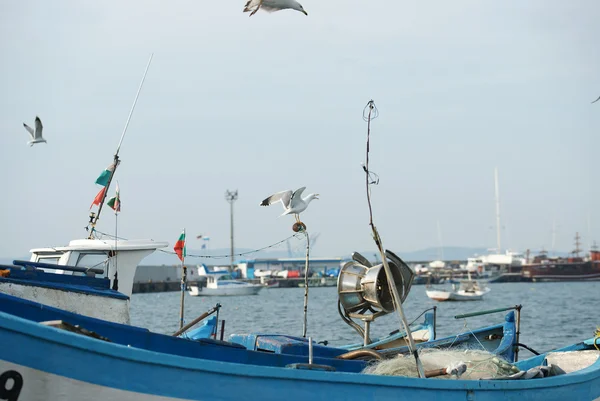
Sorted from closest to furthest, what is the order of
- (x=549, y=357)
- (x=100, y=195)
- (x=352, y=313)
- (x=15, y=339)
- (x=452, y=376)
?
1. (x=15, y=339)
2. (x=452, y=376)
3. (x=549, y=357)
4. (x=352, y=313)
5. (x=100, y=195)

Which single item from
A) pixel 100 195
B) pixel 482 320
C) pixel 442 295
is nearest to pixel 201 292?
pixel 442 295

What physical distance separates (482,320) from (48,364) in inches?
1490

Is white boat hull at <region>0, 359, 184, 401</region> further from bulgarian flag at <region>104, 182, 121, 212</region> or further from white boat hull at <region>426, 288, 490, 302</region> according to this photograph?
white boat hull at <region>426, 288, 490, 302</region>

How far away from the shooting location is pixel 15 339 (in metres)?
6.54

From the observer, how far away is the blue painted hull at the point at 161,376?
6582mm

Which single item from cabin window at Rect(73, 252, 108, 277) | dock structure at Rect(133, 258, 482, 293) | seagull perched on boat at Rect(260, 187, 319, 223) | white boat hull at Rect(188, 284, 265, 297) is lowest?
white boat hull at Rect(188, 284, 265, 297)

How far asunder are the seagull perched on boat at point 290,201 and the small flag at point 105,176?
4.66 metres

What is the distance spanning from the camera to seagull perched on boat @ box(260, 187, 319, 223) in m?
14.9

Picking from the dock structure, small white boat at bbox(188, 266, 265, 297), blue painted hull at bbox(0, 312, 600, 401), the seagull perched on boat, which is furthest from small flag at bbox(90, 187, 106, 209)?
the dock structure

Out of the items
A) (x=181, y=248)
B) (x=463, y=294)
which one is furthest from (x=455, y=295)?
(x=181, y=248)

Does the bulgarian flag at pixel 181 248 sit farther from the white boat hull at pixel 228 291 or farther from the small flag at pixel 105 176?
the white boat hull at pixel 228 291

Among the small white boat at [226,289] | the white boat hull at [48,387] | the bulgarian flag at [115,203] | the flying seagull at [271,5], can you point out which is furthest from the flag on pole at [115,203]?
the small white boat at [226,289]

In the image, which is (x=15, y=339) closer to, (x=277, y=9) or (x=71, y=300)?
(x=71, y=300)

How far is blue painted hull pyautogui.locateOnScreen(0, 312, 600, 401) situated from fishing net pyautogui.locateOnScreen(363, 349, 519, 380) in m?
0.78
